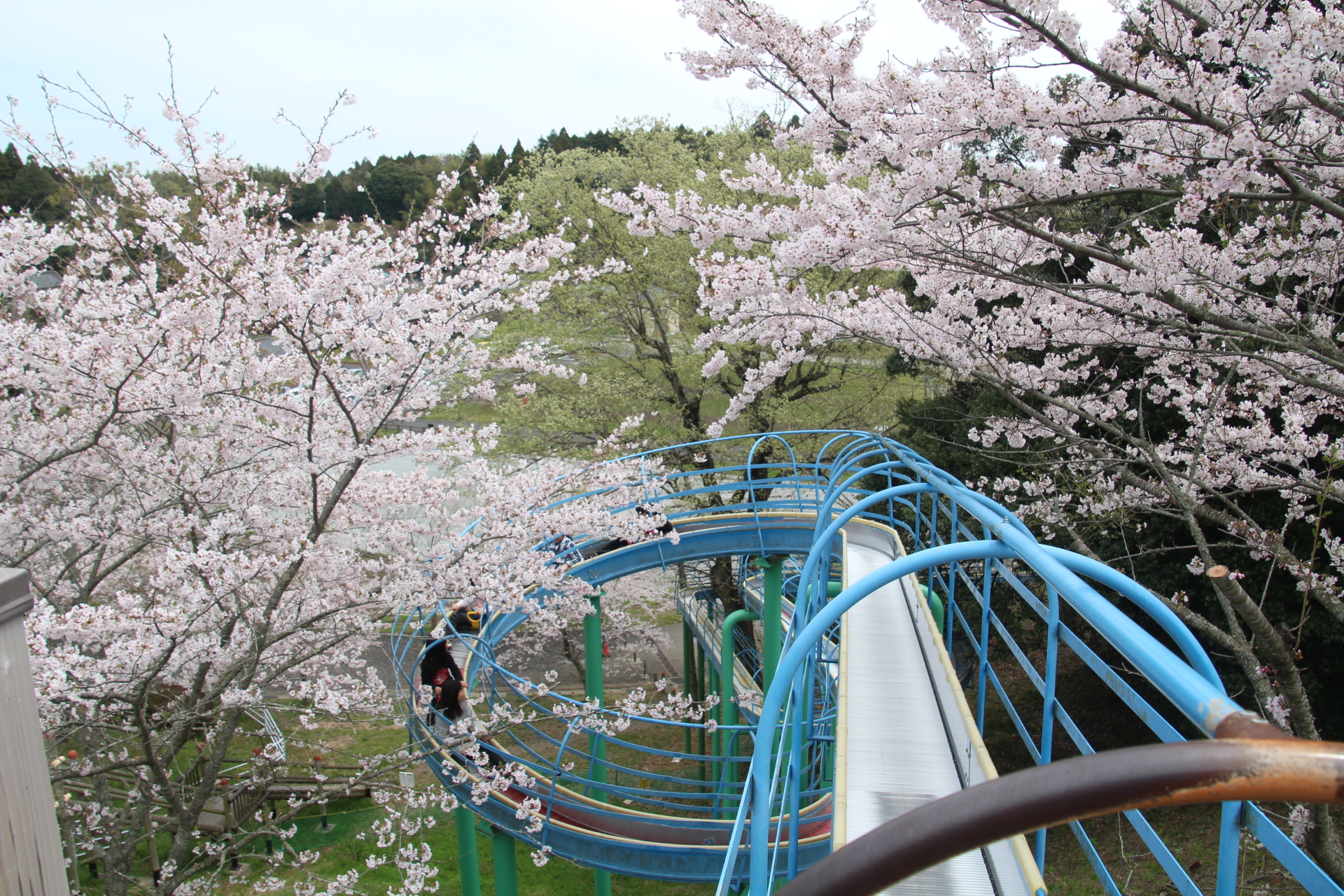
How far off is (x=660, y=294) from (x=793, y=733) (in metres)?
13.7

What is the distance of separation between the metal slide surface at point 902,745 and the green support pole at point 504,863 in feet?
15.6

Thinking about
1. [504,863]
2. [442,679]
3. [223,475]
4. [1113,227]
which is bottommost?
[504,863]

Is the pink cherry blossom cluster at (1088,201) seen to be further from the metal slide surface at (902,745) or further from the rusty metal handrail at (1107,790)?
the rusty metal handrail at (1107,790)

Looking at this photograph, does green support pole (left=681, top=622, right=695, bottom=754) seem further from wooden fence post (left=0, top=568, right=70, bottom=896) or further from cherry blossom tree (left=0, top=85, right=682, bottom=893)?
wooden fence post (left=0, top=568, right=70, bottom=896)

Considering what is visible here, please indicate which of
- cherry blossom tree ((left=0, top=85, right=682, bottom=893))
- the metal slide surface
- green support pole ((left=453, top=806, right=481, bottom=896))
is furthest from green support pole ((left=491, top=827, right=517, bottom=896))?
the metal slide surface

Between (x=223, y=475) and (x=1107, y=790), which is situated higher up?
(x=223, y=475)

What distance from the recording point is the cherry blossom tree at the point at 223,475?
210 inches

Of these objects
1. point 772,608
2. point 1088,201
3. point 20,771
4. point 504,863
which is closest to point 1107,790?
point 20,771

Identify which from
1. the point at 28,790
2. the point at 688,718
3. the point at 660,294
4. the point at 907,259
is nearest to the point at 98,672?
the point at 28,790

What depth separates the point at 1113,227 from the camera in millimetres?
5438

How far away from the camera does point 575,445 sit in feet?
50.3

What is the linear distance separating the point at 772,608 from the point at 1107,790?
1027 centimetres

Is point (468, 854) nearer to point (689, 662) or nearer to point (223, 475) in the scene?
point (223, 475)

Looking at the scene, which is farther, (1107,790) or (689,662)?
(689,662)
